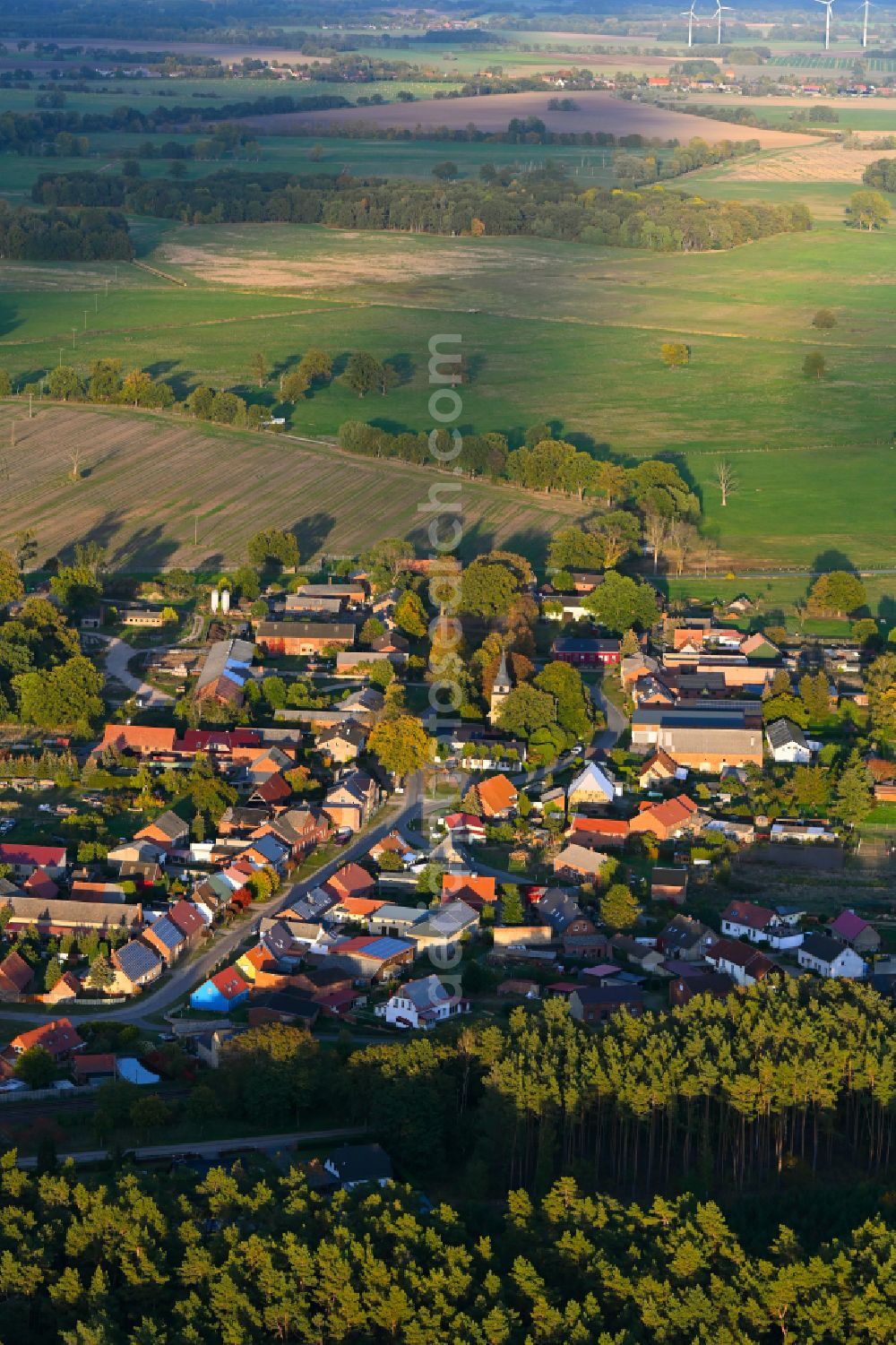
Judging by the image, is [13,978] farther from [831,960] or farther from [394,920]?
[831,960]

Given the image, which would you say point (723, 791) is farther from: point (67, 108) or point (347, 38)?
point (347, 38)

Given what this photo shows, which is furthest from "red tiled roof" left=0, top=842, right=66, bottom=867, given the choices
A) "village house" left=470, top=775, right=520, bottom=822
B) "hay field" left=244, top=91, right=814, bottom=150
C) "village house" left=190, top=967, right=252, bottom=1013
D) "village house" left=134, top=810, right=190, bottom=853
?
"hay field" left=244, top=91, right=814, bottom=150

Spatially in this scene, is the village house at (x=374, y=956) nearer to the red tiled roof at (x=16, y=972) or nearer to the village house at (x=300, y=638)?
the red tiled roof at (x=16, y=972)

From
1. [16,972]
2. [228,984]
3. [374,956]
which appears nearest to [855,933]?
[374,956]

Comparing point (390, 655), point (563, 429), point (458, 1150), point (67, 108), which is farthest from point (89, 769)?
point (67, 108)

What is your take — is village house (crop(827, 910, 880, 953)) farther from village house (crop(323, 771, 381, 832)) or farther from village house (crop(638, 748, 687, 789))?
→ village house (crop(323, 771, 381, 832))

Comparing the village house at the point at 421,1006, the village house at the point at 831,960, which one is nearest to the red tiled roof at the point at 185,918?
the village house at the point at 421,1006
